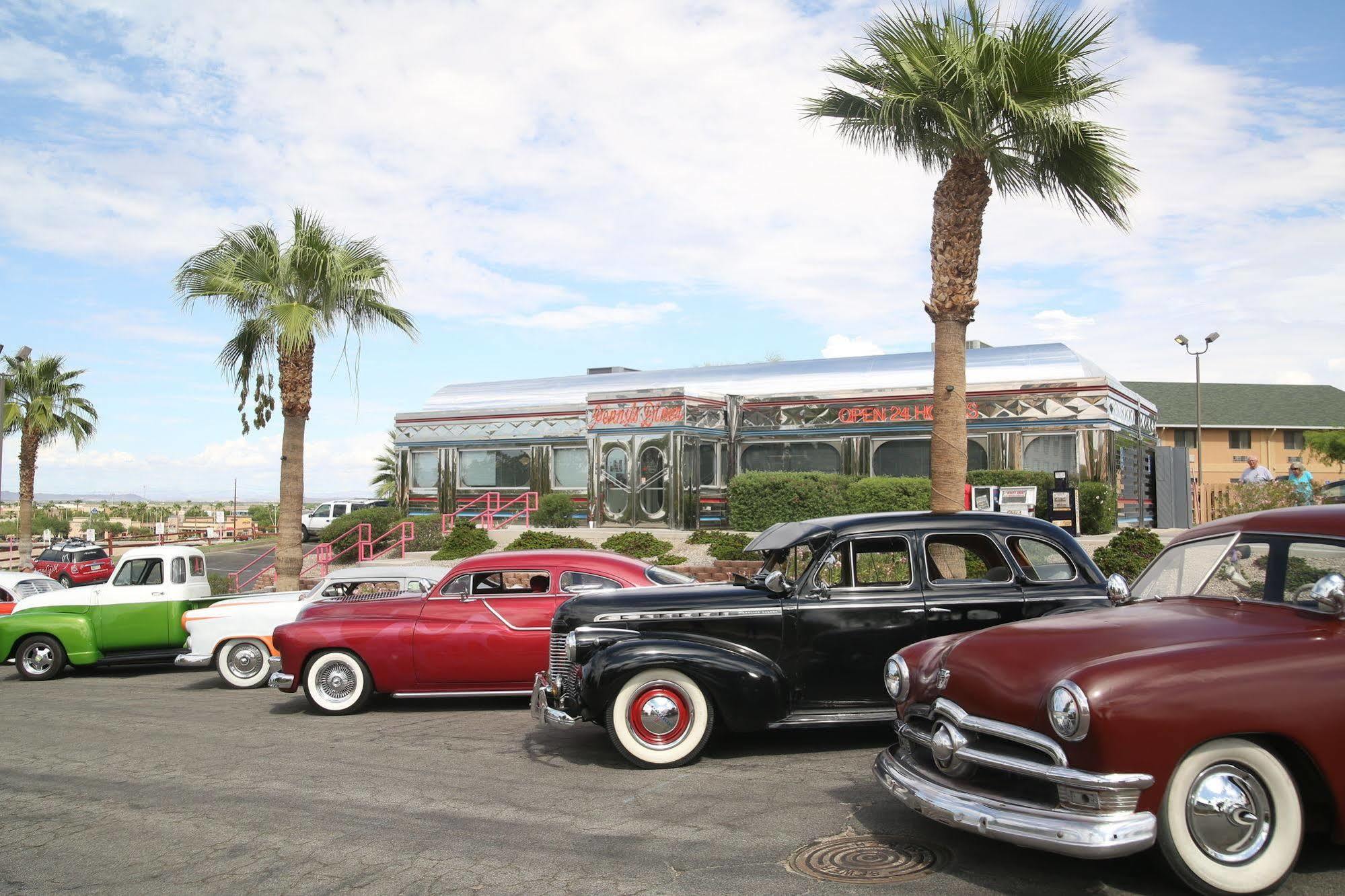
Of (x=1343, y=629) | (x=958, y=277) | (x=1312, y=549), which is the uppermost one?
(x=958, y=277)

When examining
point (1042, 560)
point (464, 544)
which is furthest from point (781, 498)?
point (1042, 560)

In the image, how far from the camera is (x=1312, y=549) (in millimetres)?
5195

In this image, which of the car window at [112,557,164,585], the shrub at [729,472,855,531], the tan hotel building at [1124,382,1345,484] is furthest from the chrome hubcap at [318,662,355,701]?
the tan hotel building at [1124,382,1345,484]

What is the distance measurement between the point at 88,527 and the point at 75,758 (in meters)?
54.7

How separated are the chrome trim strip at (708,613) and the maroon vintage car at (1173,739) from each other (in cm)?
252

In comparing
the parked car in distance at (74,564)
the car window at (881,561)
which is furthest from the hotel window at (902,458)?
the parked car in distance at (74,564)

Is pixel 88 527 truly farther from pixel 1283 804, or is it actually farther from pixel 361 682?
pixel 1283 804

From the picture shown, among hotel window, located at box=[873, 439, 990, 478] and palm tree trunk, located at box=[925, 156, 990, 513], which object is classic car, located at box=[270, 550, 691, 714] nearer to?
A: palm tree trunk, located at box=[925, 156, 990, 513]

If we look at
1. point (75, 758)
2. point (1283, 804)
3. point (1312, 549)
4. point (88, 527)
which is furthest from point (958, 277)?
point (88, 527)

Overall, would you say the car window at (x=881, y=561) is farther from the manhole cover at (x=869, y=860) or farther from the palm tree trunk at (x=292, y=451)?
the palm tree trunk at (x=292, y=451)

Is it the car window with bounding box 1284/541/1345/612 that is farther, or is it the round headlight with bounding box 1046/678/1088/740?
the car window with bounding box 1284/541/1345/612

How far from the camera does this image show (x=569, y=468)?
31.5 metres

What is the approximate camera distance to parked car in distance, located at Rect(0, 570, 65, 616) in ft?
55.0

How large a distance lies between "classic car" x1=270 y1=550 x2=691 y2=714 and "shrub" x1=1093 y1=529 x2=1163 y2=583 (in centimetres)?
737
